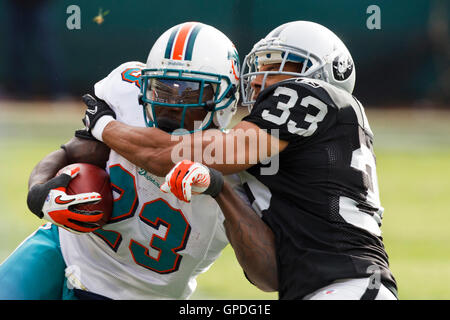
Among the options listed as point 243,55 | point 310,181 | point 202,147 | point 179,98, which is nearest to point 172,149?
point 202,147

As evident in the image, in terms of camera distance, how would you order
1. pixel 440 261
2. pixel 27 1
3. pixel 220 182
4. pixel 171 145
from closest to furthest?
1. pixel 220 182
2. pixel 171 145
3. pixel 440 261
4. pixel 27 1

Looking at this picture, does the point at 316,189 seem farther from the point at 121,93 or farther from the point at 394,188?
the point at 394,188

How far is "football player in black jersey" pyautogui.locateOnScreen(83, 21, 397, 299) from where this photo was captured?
295 centimetres

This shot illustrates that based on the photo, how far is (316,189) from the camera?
3.05 meters

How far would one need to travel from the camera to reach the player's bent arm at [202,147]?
118 inches

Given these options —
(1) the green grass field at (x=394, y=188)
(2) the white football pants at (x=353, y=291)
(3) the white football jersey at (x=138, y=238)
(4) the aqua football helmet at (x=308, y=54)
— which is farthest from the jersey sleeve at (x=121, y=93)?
(1) the green grass field at (x=394, y=188)

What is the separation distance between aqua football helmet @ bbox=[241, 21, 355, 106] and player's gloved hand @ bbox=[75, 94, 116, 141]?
67 cm

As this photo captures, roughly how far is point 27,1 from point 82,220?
11.9m

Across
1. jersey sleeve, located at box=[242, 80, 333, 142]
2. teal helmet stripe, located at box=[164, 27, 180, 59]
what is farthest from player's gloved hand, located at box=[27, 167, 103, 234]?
jersey sleeve, located at box=[242, 80, 333, 142]

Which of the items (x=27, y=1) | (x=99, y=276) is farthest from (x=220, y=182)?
(x=27, y=1)

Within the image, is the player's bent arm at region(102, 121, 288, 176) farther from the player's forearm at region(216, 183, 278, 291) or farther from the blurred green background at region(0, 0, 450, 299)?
the blurred green background at region(0, 0, 450, 299)

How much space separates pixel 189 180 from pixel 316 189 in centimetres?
63

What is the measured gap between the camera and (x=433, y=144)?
12.8m

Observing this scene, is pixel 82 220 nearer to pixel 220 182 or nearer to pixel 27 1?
pixel 220 182
